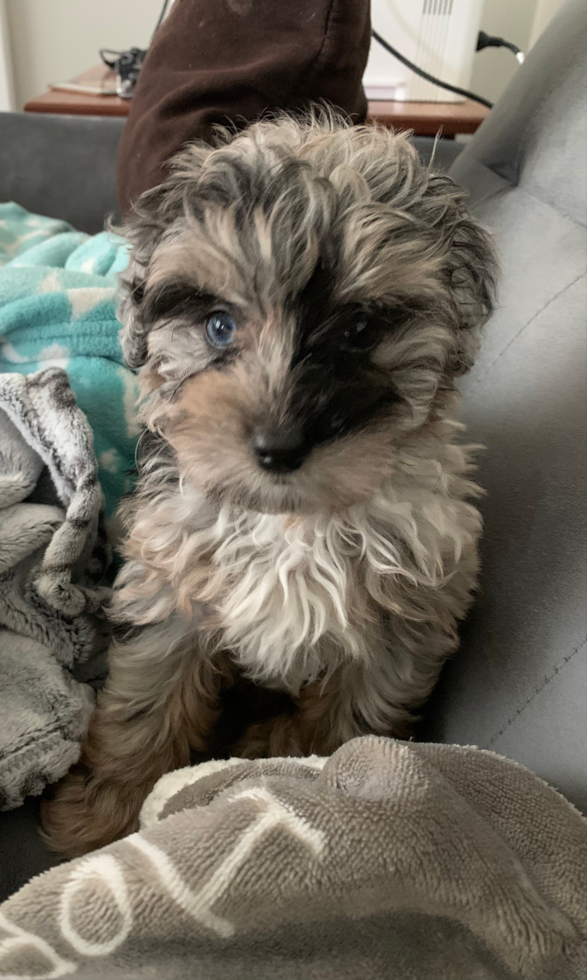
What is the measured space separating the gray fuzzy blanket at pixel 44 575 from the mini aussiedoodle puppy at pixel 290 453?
0.24 ft

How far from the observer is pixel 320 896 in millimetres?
687

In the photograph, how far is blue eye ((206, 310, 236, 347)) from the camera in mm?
905

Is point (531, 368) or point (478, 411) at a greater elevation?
point (531, 368)

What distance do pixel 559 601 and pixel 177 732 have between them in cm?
57

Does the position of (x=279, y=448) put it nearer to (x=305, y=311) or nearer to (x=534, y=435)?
(x=305, y=311)

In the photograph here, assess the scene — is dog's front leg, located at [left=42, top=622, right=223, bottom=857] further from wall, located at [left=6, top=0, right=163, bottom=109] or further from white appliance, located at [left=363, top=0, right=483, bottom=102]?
wall, located at [left=6, top=0, right=163, bottom=109]

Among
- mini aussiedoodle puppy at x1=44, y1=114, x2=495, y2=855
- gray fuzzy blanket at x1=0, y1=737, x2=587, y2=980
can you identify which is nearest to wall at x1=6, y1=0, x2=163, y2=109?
mini aussiedoodle puppy at x1=44, y1=114, x2=495, y2=855

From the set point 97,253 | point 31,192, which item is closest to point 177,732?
point 97,253

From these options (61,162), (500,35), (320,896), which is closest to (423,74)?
(500,35)

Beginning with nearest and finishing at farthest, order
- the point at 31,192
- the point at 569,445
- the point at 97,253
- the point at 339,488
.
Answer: the point at 339,488 < the point at 569,445 < the point at 97,253 < the point at 31,192

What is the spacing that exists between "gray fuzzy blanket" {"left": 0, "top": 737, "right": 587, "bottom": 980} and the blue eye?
51 cm

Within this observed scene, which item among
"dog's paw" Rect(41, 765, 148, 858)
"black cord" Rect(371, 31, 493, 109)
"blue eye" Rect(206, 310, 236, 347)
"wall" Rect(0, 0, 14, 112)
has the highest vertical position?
"blue eye" Rect(206, 310, 236, 347)

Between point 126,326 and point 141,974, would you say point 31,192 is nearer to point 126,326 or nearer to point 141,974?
point 126,326

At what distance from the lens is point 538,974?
69cm
